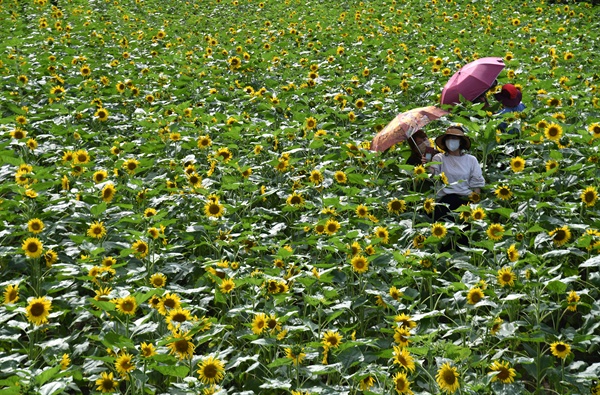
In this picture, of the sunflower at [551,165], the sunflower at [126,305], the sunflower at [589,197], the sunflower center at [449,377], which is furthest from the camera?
the sunflower at [551,165]

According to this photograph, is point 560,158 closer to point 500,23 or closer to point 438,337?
point 438,337

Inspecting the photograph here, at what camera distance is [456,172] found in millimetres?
5320

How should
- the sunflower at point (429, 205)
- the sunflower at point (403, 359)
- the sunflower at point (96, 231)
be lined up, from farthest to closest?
the sunflower at point (429, 205) → the sunflower at point (96, 231) → the sunflower at point (403, 359)

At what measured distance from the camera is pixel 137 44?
10.9m

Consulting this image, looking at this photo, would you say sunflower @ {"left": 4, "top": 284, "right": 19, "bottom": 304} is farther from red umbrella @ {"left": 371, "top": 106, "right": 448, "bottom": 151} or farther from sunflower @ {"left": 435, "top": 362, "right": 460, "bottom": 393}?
red umbrella @ {"left": 371, "top": 106, "right": 448, "bottom": 151}

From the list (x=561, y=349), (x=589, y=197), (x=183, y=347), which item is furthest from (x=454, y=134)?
(x=183, y=347)

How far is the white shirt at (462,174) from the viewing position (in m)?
5.29

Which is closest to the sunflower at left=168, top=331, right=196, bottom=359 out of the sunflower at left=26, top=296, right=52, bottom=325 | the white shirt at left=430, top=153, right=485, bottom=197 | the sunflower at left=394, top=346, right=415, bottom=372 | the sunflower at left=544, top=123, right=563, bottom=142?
the sunflower at left=26, top=296, right=52, bottom=325

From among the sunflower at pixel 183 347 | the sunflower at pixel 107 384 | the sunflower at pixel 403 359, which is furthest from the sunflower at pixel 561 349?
the sunflower at pixel 107 384

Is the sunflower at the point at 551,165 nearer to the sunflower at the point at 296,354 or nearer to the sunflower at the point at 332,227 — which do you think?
the sunflower at the point at 332,227

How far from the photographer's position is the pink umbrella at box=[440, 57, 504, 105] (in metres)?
6.54

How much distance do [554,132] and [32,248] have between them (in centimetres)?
428

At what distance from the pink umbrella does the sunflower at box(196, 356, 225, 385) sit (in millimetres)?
4293

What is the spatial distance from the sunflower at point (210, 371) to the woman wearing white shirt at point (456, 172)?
2651 millimetres
